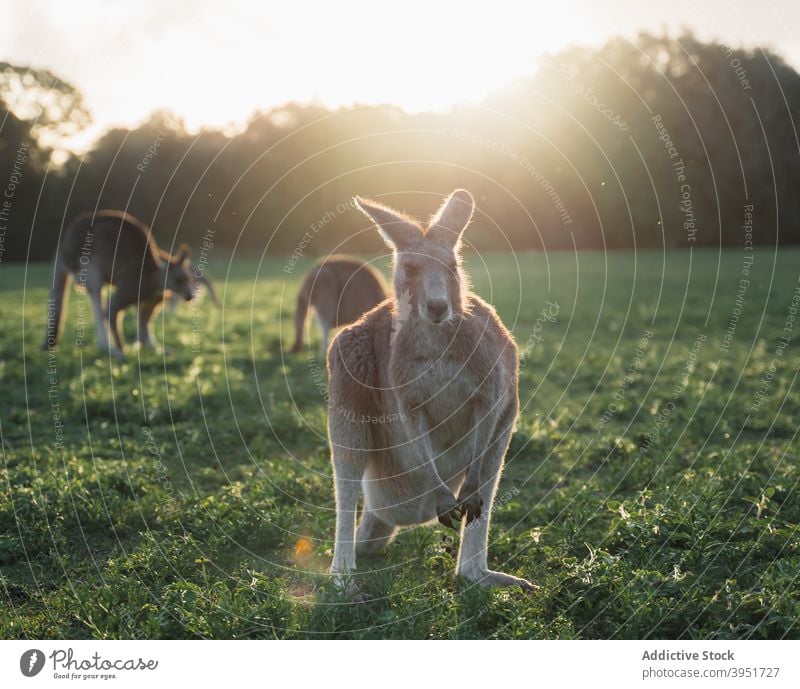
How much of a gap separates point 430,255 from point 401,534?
→ 206cm

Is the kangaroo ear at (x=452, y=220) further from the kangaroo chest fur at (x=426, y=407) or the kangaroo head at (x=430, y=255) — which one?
the kangaroo chest fur at (x=426, y=407)

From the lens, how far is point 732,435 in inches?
297

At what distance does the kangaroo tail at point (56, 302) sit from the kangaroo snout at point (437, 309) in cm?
943

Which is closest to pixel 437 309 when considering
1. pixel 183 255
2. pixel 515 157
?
pixel 515 157

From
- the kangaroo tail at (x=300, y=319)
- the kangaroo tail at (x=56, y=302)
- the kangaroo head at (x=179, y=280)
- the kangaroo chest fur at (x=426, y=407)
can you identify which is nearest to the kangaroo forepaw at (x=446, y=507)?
the kangaroo chest fur at (x=426, y=407)

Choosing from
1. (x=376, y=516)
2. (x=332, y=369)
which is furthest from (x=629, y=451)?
(x=332, y=369)

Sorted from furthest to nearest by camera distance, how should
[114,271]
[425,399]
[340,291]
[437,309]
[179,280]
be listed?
[179,280], [114,271], [340,291], [425,399], [437,309]

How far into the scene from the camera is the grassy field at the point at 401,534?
4.04 metres

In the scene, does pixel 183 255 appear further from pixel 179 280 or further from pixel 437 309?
pixel 437 309

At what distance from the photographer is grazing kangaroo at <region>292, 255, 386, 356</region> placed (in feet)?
38.3

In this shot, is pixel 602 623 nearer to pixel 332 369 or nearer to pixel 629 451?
pixel 332 369

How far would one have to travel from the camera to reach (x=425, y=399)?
4.32 m

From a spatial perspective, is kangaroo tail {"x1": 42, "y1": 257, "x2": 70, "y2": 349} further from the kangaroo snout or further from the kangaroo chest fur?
the kangaroo snout
